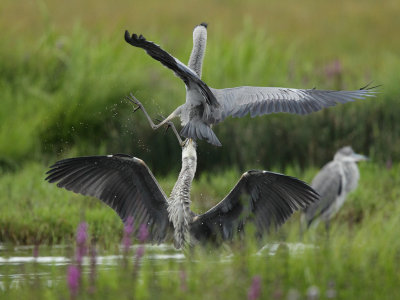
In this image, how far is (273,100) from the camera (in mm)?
5477

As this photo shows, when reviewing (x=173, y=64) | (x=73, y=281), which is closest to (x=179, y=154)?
(x=173, y=64)

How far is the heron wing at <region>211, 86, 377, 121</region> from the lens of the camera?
5.37 m

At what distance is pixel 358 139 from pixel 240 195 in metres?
5.49

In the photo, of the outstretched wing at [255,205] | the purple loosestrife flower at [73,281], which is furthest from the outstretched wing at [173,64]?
the purple loosestrife flower at [73,281]

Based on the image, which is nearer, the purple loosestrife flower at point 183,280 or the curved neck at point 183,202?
the purple loosestrife flower at point 183,280

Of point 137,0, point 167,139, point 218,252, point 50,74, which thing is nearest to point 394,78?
point 167,139

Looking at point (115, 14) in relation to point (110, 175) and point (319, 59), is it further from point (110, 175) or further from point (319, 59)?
point (110, 175)

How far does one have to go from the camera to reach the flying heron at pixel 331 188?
803cm

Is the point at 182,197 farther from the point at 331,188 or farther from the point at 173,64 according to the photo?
the point at 331,188

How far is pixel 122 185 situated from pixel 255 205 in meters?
0.91

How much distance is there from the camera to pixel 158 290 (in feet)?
15.6

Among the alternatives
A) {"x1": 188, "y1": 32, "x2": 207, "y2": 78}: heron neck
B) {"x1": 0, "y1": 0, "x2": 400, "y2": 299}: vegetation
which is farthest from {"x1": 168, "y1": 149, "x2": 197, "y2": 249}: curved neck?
{"x1": 188, "y1": 32, "x2": 207, "y2": 78}: heron neck

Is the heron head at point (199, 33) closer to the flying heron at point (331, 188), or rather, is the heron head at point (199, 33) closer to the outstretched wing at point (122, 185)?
the outstretched wing at point (122, 185)

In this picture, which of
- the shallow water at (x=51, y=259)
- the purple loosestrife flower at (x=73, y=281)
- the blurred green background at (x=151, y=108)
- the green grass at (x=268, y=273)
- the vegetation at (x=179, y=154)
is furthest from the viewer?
the blurred green background at (x=151, y=108)
